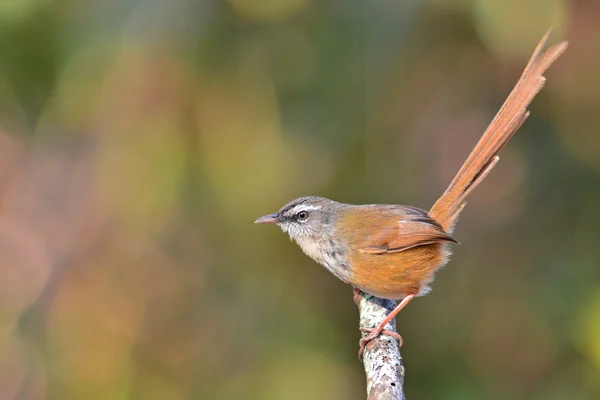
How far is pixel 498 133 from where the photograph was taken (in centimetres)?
415

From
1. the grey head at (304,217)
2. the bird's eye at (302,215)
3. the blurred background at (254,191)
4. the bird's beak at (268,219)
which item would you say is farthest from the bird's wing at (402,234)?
the blurred background at (254,191)

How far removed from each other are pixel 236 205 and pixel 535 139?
7.79ft

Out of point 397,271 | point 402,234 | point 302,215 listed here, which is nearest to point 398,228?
point 402,234

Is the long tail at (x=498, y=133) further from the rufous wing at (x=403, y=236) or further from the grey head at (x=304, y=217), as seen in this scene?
the grey head at (x=304, y=217)

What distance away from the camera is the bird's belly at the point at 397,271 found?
4020mm

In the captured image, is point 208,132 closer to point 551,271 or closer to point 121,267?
point 121,267

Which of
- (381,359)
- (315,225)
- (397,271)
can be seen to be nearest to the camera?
(381,359)

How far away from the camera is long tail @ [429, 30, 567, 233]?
396 centimetres

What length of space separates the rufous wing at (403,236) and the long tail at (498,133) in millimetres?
206

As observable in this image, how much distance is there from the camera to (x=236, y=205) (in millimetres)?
4848

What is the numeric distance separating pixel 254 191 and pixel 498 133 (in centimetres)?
160

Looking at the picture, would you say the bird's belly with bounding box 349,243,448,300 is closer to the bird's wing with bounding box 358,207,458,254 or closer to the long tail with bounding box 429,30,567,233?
the bird's wing with bounding box 358,207,458,254

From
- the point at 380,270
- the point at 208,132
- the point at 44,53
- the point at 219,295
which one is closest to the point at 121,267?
the point at 219,295

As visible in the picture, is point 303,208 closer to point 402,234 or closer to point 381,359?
point 402,234
